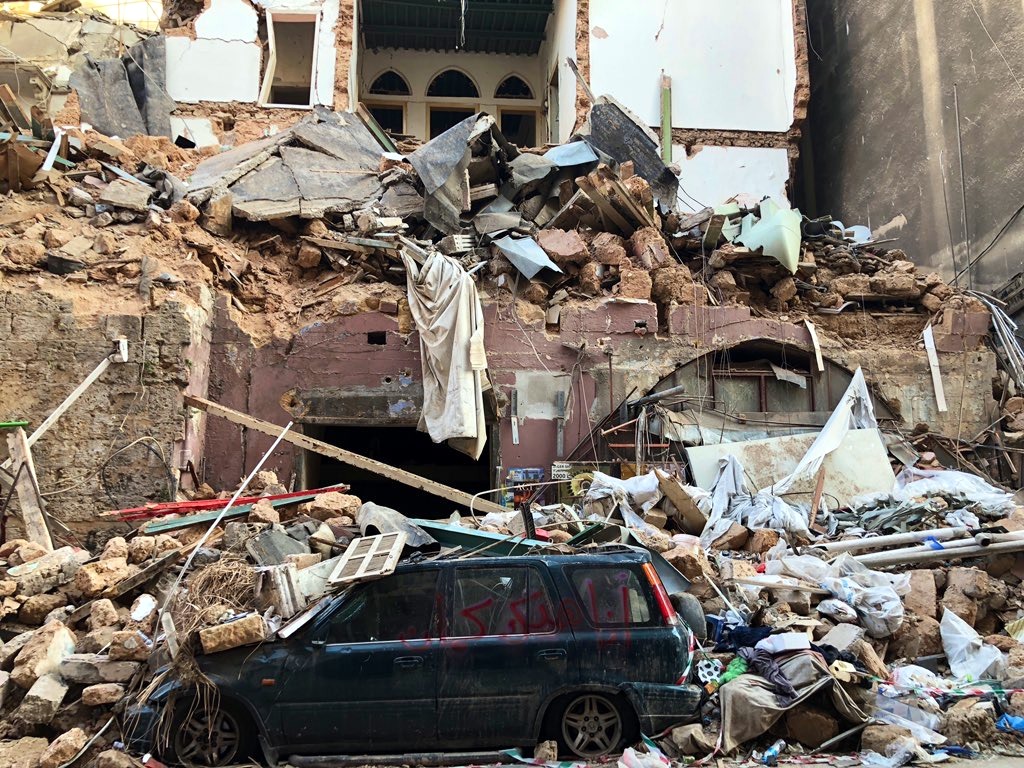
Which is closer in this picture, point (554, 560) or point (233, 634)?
point (233, 634)

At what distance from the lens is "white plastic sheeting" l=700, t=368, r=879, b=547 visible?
355 inches

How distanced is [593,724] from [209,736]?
258 cm

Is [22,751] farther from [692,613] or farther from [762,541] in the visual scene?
[762,541]

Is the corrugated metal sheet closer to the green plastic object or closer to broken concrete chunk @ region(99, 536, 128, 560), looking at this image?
broken concrete chunk @ region(99, 536, 128, 560)

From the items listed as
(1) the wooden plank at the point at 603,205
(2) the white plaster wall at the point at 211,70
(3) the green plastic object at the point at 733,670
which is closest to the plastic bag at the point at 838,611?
(3) the green plastic object at the point at 733,670

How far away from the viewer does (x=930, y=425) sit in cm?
1205

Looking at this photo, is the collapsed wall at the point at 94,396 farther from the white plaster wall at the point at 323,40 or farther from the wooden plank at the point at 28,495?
the white plaster wall at the point at 323,40

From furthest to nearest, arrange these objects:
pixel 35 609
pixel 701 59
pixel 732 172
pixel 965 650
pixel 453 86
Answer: pixel 453 86
pixel 701 59
pixel 732 172
pixel 35 609
pixel 965 650

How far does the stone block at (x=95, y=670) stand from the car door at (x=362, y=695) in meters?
1.33

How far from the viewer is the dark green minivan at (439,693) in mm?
5305

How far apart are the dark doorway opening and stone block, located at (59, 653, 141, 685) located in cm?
879

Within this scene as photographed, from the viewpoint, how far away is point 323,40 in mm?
18406

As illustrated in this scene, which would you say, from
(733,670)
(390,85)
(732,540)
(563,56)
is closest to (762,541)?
(732,540)

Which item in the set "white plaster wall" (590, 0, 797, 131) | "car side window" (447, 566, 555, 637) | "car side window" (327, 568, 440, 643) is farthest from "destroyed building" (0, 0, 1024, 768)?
"white plaster wall" (590, 0, 797, 131)
